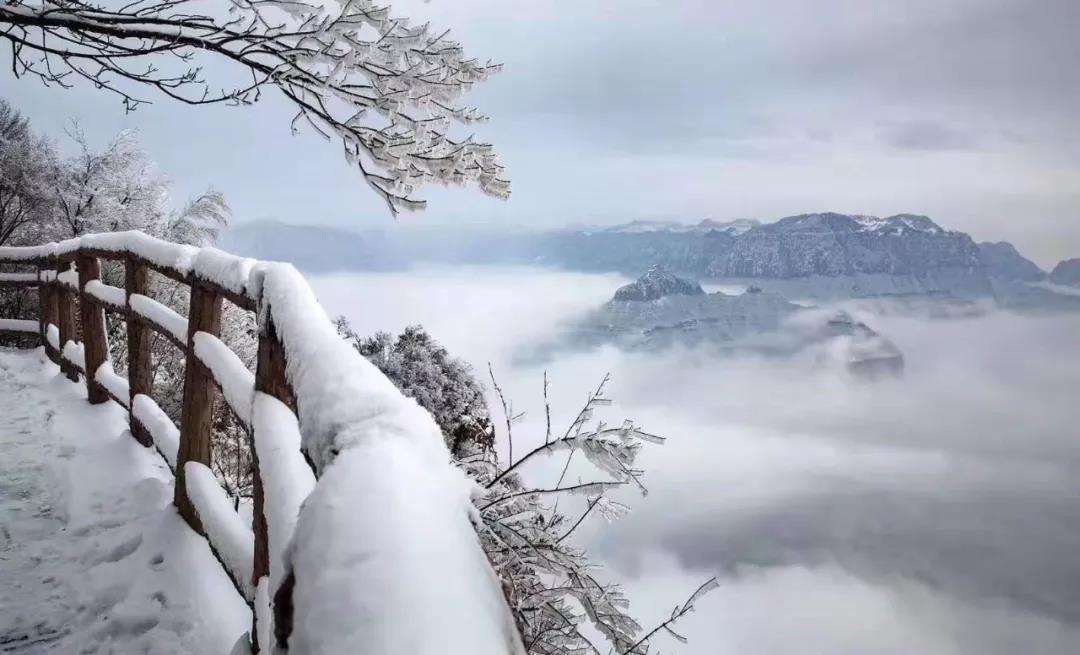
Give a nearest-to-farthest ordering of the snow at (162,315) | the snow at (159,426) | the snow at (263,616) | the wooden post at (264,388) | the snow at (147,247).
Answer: the snow at (263,616)
the wooden post at (264,388)
the snow at (147,247)
the snow at (162,315)
the snow at (159,426)

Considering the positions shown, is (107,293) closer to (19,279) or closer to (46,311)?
(46,311)

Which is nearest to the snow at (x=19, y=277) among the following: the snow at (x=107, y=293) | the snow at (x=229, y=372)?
the snow at (x=107, y=293)

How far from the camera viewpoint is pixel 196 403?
3.11 meters

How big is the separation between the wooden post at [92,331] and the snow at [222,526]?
2.90m

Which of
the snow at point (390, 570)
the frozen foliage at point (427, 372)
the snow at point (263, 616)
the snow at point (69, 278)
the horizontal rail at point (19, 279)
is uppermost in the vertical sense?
the snow at point (390, 570)

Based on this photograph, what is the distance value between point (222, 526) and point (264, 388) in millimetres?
929

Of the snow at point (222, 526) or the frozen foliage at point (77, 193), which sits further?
the frozen foliage at point (77, 193)

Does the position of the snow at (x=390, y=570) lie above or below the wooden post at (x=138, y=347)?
above

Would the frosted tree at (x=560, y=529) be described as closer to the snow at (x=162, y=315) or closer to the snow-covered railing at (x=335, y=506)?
the snow-covered railing at (x=335, y=506)

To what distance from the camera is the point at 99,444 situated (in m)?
4.43

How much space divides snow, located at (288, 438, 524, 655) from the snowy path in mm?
1830

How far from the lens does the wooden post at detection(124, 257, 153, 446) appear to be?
4273 millimetres

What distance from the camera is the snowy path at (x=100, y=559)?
92.8 inches

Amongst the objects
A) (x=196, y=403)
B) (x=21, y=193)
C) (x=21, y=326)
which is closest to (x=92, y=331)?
(x=196, y=403)
